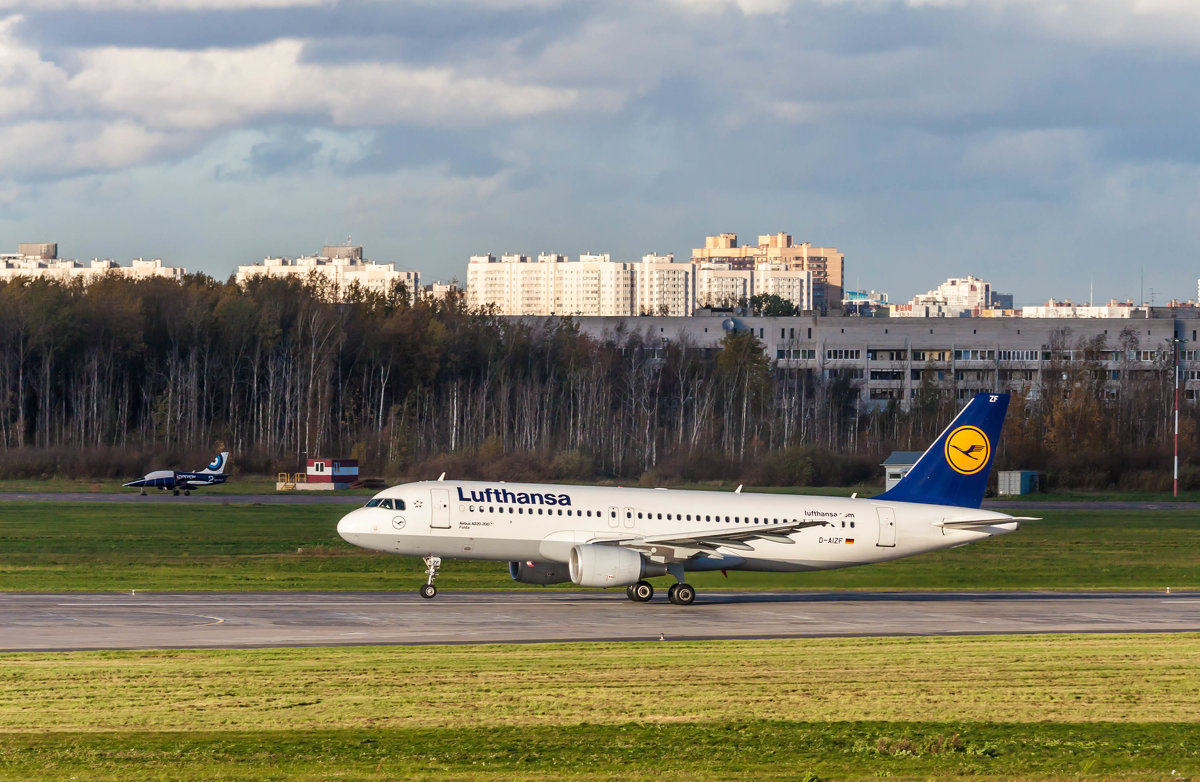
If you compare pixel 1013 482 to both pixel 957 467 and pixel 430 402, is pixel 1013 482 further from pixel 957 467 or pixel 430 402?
pixel 957 467

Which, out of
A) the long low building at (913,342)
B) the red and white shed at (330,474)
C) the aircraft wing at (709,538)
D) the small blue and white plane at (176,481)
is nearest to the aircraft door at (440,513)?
the aircraft wing at (709,538)

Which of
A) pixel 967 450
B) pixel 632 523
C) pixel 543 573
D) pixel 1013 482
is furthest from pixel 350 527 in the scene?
pixel 1013 482

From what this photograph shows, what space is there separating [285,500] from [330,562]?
36662 millimetres

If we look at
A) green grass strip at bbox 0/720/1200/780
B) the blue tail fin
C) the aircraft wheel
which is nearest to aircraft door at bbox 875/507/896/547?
the blue tail fin

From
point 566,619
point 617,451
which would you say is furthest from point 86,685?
point 617,451

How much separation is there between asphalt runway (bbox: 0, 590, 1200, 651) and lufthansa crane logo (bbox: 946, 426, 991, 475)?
13.2 ft

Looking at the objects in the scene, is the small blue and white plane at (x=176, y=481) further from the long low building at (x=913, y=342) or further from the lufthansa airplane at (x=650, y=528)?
the long low building at (x=913, y=342)

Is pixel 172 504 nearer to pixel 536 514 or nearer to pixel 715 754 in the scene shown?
pixel 536 514

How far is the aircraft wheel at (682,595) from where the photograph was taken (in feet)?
126

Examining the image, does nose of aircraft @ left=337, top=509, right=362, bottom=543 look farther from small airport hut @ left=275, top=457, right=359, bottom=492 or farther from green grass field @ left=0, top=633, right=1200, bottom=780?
small airport hut @ left=275, top=457, right=359, bottom=492

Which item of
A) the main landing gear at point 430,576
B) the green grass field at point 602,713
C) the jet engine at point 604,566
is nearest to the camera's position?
the green grass field at point 602,713

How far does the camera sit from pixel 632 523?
38562mm

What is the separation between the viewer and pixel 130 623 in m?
31.3

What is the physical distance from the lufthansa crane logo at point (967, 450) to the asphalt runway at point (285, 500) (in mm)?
42834
